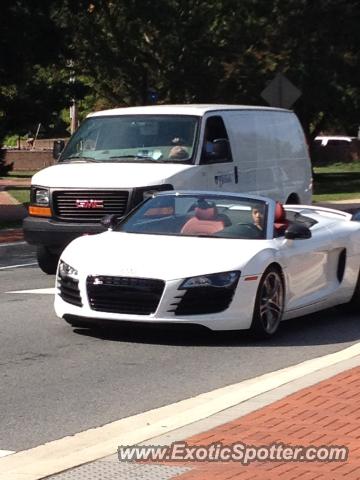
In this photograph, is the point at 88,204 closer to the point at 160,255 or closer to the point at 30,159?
the point at 160,255

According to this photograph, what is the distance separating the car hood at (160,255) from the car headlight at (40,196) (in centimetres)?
516

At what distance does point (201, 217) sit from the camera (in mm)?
11289

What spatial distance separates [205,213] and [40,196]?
209 inches

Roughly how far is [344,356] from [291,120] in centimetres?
1106

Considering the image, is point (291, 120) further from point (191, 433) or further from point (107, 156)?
point (191, 433)

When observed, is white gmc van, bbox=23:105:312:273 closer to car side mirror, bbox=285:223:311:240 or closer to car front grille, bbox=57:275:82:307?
car side mirror, bbox=285:223:311:240

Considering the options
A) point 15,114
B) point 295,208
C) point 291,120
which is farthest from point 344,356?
point 15,114

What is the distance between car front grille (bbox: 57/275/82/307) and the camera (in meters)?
10.4

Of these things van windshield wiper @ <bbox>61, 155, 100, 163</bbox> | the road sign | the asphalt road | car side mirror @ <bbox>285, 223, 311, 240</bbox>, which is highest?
the road sign

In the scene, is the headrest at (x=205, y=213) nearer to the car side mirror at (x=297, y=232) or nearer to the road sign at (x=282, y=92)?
the car side mirror at (x=297, y=232)

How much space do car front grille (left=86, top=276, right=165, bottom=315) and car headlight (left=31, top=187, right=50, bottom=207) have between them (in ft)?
19.4

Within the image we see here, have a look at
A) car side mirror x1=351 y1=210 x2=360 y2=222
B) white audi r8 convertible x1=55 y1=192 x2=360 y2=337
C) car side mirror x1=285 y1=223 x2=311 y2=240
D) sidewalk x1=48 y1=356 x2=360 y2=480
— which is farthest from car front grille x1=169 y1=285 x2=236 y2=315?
car side mirror x1=351 y1=210 x2=360 y2=222

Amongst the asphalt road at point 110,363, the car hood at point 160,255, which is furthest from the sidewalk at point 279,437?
the car hood at point 160,255

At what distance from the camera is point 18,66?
25.3 metres
